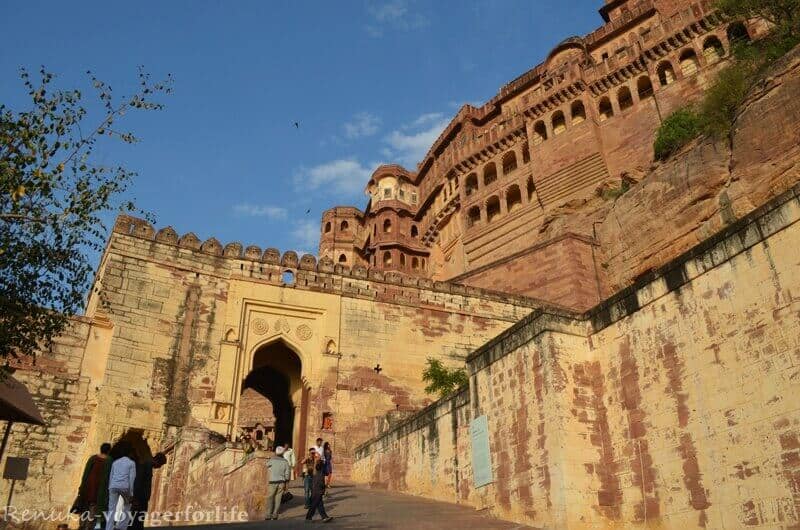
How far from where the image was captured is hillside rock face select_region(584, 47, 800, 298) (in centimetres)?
1584

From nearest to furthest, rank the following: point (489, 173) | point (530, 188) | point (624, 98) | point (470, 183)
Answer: point (624, 98)
point (530, 188)
point (489, 173)
point (470, 183)

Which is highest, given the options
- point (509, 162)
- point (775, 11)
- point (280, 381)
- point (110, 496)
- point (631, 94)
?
point (631, 94)

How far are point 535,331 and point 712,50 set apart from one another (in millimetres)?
23928

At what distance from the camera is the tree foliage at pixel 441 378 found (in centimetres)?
Result: 1845

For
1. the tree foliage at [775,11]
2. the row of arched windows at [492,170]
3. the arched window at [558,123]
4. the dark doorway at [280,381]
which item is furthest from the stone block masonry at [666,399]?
the row of arched windows at [492,170]

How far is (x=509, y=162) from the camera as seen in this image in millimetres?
34000

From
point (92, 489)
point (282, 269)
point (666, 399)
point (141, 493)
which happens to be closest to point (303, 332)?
point (282, 269)

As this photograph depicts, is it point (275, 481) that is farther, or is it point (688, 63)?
point (688, 63)

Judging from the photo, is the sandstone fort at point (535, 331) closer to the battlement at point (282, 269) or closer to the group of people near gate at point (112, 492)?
the battlement at point (282, 269)

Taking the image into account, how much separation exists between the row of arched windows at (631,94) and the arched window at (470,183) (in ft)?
14.8

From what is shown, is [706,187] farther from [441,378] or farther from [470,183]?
[470,183]

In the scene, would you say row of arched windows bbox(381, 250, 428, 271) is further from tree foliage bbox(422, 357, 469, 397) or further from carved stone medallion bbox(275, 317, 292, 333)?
carved stone medallion bbox(275, 317, 292, 333)

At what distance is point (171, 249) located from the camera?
18547 millimetres

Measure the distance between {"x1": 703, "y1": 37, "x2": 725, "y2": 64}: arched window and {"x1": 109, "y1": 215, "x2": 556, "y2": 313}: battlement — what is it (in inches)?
572
